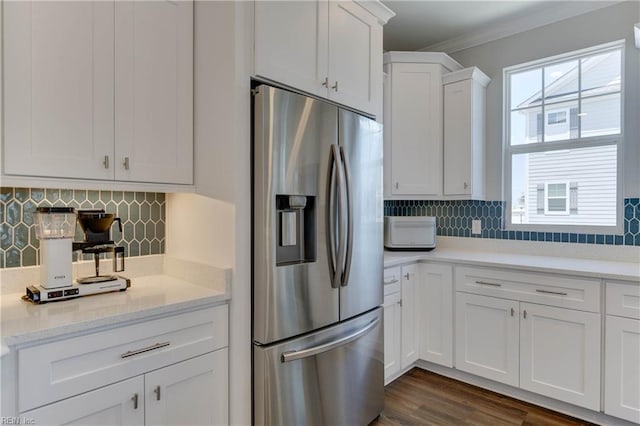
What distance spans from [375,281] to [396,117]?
1.49 meters

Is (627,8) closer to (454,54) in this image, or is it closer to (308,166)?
(454,54)

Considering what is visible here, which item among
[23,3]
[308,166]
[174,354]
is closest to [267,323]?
[174,354]

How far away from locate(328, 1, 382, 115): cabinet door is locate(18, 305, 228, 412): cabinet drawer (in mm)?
1272

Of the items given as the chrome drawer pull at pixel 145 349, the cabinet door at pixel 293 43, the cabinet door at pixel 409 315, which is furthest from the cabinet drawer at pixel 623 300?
the chrome drawer pull at pixel 145 349

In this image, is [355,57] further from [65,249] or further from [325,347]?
[65,249]

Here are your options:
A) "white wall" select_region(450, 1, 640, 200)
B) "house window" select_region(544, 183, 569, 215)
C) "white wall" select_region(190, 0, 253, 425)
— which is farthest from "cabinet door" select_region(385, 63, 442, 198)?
"white wall" select_region(190, 0, 253, 425)

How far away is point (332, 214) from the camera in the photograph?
1.83 m

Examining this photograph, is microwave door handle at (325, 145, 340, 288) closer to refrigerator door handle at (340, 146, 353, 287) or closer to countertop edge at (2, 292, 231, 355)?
refrigerator door handle at (340, 146, 353, 287)

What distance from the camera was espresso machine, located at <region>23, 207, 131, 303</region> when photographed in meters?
1.48

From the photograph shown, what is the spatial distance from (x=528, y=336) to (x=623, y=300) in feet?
1.82

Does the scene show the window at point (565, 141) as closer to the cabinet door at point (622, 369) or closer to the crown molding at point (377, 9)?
the cabinet door at point (622, 369)

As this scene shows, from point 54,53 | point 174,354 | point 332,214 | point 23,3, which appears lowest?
point 174,354

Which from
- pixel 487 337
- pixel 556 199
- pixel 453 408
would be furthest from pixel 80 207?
pixel 556 199

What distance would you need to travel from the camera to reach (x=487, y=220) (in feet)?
10.4
